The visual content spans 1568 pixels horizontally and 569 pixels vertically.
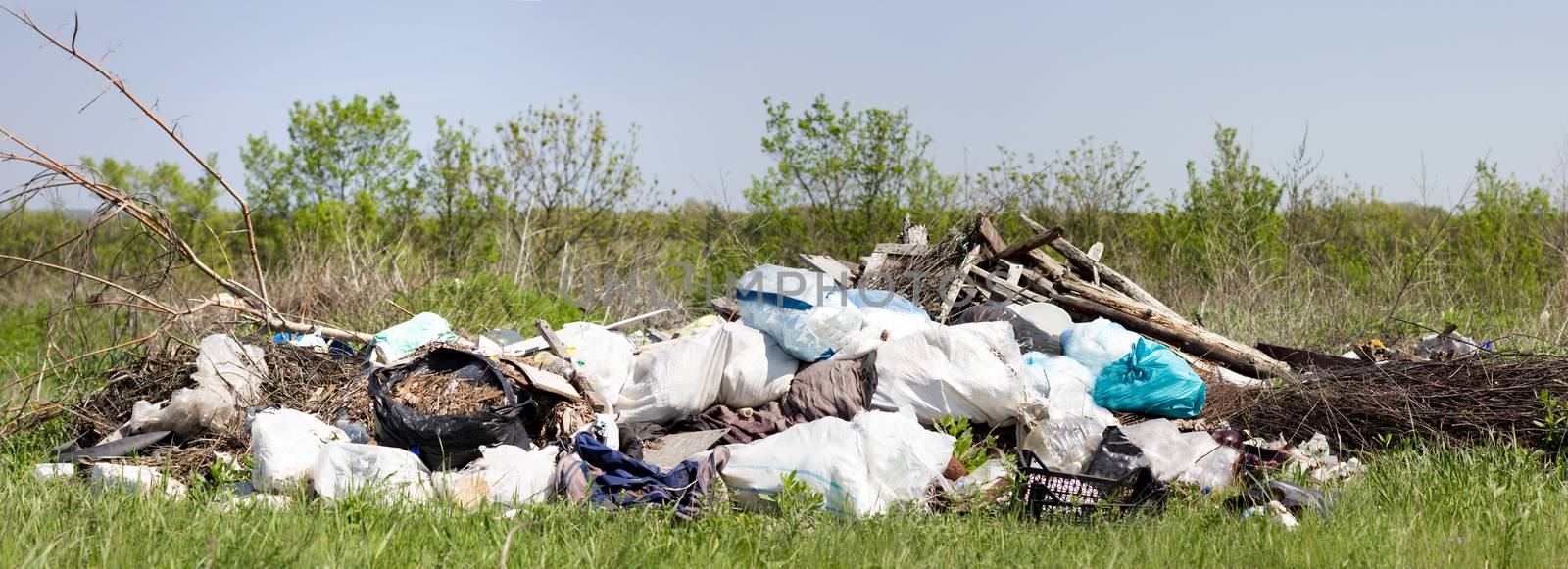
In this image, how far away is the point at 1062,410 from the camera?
4.85 meters

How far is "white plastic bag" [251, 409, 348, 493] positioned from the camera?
149 inches

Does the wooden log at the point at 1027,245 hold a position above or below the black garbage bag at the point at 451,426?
above

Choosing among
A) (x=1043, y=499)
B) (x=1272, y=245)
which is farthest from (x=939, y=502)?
(x=1272, y=245)

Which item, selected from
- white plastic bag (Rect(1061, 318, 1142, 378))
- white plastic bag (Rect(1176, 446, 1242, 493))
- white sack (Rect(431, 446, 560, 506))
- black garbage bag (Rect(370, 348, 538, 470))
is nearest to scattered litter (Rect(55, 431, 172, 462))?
black garbage bag (Rect(370, 348, 538, 470))

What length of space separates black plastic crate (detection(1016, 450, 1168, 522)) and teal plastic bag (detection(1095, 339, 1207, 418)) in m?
1.30

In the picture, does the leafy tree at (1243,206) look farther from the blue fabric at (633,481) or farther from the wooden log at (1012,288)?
the blue fabric at (633,481)

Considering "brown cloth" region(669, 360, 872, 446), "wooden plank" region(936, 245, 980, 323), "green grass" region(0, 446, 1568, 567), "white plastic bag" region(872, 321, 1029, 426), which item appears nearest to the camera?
"green grass" region(0, 446, 1568, 567)

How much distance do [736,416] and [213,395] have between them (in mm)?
2411

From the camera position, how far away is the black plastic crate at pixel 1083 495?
11.3 feet

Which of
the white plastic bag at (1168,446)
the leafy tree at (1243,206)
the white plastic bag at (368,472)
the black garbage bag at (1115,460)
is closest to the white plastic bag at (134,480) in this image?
the white plastic bag at (368,472)

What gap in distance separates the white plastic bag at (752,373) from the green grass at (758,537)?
1585 mm

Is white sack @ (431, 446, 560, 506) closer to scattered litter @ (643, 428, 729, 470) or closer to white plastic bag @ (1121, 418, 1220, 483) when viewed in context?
scattered litter @ (643, 428, 729, 470)

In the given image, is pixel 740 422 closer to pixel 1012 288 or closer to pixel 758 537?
pixel 758 537

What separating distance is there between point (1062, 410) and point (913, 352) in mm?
786
